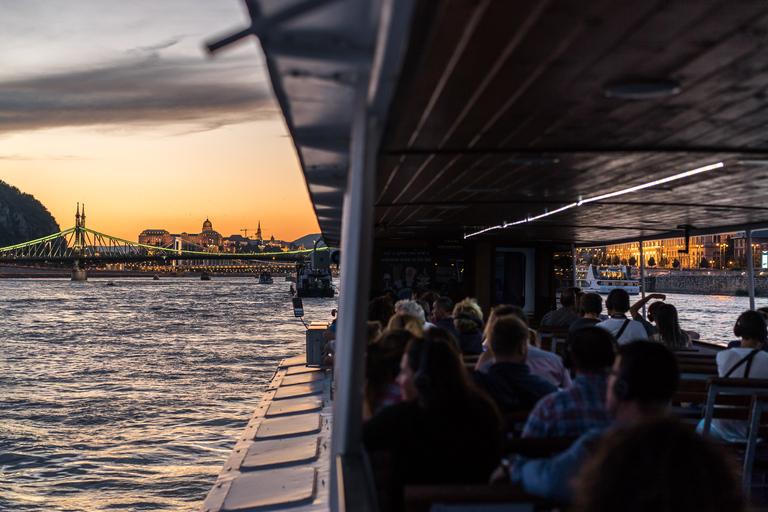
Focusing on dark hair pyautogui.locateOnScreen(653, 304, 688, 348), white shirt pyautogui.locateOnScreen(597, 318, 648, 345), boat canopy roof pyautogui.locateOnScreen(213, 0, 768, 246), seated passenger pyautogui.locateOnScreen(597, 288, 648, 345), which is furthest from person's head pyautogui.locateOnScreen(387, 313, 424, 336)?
dark hair pyautogui.locateOnScreen(653, 304, 688, 348)

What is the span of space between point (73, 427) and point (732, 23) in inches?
616

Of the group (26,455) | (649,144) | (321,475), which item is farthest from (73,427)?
(649,144)

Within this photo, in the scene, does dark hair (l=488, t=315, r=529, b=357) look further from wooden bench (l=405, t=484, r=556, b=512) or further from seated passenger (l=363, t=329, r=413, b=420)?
wooden bench (l=405, t=484, r=556, b=512)

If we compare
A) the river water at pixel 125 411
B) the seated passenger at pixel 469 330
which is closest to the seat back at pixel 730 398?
the seated passenger at pixel 469 330

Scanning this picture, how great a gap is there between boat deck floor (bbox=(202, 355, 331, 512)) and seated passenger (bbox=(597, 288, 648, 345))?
111 inches

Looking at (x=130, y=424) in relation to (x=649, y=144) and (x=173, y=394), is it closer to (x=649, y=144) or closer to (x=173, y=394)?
(x=173, y=394)

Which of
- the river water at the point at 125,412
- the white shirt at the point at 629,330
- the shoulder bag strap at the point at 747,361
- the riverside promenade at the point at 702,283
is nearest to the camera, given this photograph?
the shoulder bag strap at the point at 747,361

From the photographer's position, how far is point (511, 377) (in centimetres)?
Result: 350

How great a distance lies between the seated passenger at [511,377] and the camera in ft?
11.4

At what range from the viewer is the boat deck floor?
6.57 metres

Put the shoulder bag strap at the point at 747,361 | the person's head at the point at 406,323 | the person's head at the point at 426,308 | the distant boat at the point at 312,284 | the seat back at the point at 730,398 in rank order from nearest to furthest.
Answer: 1. the seat back at the point at 730,398
2. the person's head at the point at 406,323
3. the shoulder bag strap at the point at 747,361
4. the person's head at the point at 426,308
5. the distant boat at the point at 312,284

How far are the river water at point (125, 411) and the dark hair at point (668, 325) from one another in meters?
6.51

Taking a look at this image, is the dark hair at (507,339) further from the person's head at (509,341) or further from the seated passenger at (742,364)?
the seated passenger at (742,364)

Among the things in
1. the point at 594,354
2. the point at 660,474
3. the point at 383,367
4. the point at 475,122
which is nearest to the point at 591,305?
the point at 475,122
